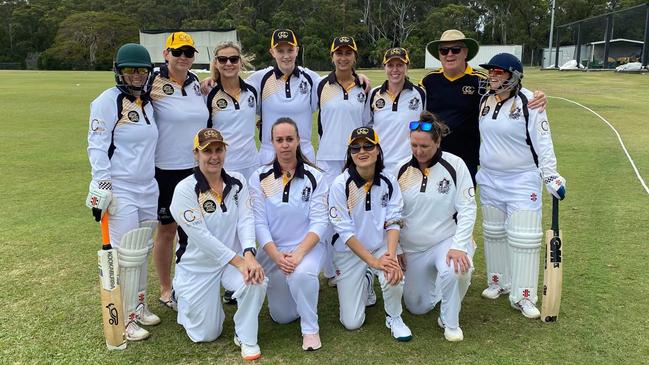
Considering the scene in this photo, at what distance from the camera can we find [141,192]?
386 cm

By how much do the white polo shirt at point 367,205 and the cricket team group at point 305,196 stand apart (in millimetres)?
11

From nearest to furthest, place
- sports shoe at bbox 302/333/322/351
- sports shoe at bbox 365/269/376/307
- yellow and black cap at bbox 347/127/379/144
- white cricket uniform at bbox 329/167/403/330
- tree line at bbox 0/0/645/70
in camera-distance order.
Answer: sports shoe at bbox 302/333/322/351 → yellow and black cap at bbox 347/127/379/144 → white cricket uniform at bbox 329/167/403/330 → sports shoe at bbox 365/269/376/307 → tree line at bbox 0/0/645/70

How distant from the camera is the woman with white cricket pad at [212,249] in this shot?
3646 millimetres

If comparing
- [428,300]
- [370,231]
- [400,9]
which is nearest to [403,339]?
[428,300]

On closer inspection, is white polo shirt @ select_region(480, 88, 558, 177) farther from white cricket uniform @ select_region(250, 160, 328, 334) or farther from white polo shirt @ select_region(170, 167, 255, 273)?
white polo shirt @ select_region(170, 167, 255, 273)

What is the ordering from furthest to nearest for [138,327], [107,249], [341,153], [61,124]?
[61,124], [341,153], [138,327], [107,249]

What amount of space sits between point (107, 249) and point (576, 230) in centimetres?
503

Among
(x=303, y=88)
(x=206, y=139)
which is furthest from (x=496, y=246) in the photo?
(x=206, y=139)

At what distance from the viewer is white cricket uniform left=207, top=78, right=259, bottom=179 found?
442 centimetres

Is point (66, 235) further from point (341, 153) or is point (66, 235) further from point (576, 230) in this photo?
point (576, 230)

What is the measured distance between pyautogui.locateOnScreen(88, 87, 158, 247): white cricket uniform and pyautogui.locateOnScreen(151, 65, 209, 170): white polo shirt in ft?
0.67

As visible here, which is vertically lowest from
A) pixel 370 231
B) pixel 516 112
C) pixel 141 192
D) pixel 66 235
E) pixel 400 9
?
pixel 66 235

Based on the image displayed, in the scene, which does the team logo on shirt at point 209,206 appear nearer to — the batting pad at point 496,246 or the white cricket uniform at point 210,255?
the white cricket uniform at point 210,255

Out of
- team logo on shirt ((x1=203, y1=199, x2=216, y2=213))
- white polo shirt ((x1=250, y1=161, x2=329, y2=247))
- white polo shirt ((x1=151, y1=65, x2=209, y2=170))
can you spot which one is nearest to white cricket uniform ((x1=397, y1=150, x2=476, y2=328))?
white polo shirt ((x1=250, y1=161, x2=329, y2=247))
